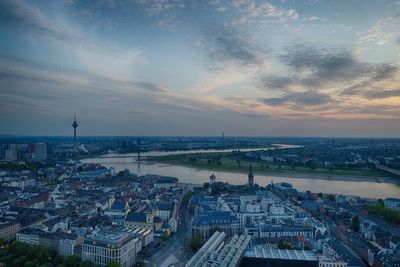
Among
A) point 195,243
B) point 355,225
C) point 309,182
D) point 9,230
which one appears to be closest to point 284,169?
point 309,182

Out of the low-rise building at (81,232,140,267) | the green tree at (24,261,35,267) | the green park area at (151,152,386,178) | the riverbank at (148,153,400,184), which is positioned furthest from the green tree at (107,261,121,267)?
the green park area at (151,152,386,178)

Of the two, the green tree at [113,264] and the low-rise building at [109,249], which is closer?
the green tree at [113,264]

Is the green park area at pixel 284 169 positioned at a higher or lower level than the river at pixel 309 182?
higher

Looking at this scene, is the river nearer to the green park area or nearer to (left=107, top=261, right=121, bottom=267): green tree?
the green park area

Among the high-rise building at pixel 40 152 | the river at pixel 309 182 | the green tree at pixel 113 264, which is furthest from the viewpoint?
the high-rise building at pixel 40 152

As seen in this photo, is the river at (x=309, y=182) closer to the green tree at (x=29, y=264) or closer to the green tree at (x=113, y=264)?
the green tree at (x=113, y=264)

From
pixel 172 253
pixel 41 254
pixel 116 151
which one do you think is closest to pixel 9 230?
pixel 41 254

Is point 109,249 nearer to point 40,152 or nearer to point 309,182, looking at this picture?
point 309,182

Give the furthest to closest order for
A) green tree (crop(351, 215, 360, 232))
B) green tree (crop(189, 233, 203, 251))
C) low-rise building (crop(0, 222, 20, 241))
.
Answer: green tree (crop(351, 215, 360, 232)), low-rise building (crop(0, 222, 20, 241)), green tree (crop(189, 233, 203, 251))

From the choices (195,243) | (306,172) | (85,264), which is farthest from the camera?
(306,172)

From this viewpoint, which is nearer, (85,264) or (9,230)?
(85,264)

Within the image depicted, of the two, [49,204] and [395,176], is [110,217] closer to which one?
[49,204]

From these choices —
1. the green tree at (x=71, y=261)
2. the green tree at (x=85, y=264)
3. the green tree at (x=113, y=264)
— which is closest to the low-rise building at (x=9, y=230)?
the green tree at (x=71, y=261)
